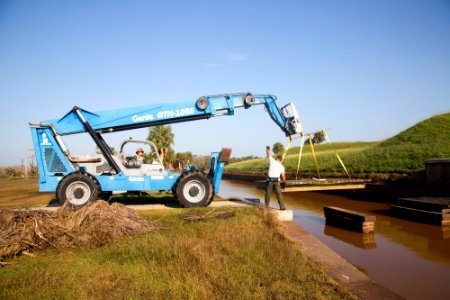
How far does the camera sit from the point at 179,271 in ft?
13.8

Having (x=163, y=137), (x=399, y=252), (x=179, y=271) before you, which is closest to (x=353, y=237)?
(x=399, y=252)

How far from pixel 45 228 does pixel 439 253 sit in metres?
8.06

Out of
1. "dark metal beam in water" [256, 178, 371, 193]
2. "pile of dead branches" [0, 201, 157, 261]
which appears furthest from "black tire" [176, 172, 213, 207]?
"pile of dead branches" [0, 201, 157, 261]

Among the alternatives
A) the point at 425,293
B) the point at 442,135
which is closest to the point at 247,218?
the point at 425,293

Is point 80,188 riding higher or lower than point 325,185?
higher

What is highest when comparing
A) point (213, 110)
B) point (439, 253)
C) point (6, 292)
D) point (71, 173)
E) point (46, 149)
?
point (213, 110)

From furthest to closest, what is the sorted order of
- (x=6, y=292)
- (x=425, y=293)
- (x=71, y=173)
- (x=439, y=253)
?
(x=71, y=173)
(x=439, y=253)
(x=425, y=293)
(x=6, y=292)

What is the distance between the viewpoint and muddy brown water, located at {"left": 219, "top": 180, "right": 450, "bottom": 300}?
5.37 m

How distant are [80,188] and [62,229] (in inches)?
140

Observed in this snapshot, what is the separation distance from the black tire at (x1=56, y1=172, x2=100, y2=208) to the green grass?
12.2 feet

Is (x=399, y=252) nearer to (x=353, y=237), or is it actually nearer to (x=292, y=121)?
(x=353, y=237)

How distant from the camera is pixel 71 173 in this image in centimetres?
928

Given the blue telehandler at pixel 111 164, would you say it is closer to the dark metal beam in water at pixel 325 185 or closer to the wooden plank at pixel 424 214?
the dark metal beam in water at pixel 325 185

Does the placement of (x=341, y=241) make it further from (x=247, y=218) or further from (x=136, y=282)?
(x=136, y=282)
